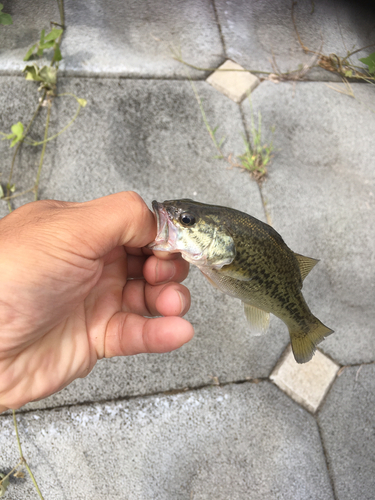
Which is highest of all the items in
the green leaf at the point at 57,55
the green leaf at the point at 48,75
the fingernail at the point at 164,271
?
the green leaf at the point at 57,55

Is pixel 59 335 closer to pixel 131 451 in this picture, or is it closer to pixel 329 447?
pixel 131 451

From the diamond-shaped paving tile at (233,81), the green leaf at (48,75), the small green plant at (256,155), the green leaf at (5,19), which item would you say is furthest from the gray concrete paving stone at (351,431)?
the green leaf at (5,19)

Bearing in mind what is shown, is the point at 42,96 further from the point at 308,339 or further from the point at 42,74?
the point at 308,339

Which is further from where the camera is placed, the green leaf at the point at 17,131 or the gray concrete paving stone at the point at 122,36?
the gray concrete paving stone at the point at 122,36

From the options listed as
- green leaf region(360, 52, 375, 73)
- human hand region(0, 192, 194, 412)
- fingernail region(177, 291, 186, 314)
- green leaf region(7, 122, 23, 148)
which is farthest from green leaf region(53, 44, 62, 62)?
green leaf region(360, 52, 375, 73)

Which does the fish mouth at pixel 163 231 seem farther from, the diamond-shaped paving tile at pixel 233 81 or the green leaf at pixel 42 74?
the diamond-shaped paving tile at pixel 233 81

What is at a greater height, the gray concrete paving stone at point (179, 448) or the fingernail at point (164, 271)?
the fingernail at point (164, 271)
